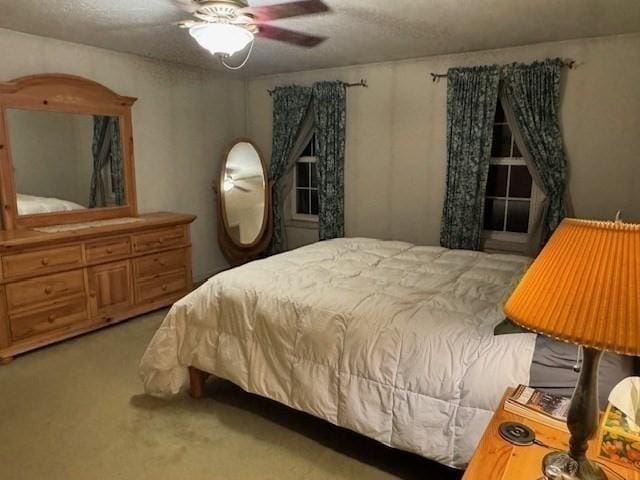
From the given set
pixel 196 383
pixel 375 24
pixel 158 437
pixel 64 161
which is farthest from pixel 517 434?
pixel 64 161

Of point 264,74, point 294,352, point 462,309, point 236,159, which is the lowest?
point 294,352

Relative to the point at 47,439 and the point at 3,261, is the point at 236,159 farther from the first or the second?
the point at 47,439

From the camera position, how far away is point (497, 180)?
402 centimetres

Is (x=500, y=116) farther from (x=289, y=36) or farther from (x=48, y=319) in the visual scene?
(x=48, y=319)

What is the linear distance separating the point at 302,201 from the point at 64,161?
2556mm

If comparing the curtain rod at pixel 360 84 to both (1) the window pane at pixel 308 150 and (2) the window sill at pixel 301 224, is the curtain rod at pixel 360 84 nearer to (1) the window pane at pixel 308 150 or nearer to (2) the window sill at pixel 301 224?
(1) the window pane at pixel 308 150

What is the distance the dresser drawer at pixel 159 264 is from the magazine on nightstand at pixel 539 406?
129 inches

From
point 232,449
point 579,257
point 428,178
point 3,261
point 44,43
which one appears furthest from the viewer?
point 428,178

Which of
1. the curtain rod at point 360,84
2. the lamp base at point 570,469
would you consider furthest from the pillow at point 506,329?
the curtain rod at point 360,84

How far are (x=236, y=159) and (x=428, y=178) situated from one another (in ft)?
7.11

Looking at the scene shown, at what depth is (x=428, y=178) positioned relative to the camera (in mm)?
4215

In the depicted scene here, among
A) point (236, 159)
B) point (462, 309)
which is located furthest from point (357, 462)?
point (236, 159)

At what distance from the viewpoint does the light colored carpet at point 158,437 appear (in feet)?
6.53

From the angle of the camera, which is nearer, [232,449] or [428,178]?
[232,449]
